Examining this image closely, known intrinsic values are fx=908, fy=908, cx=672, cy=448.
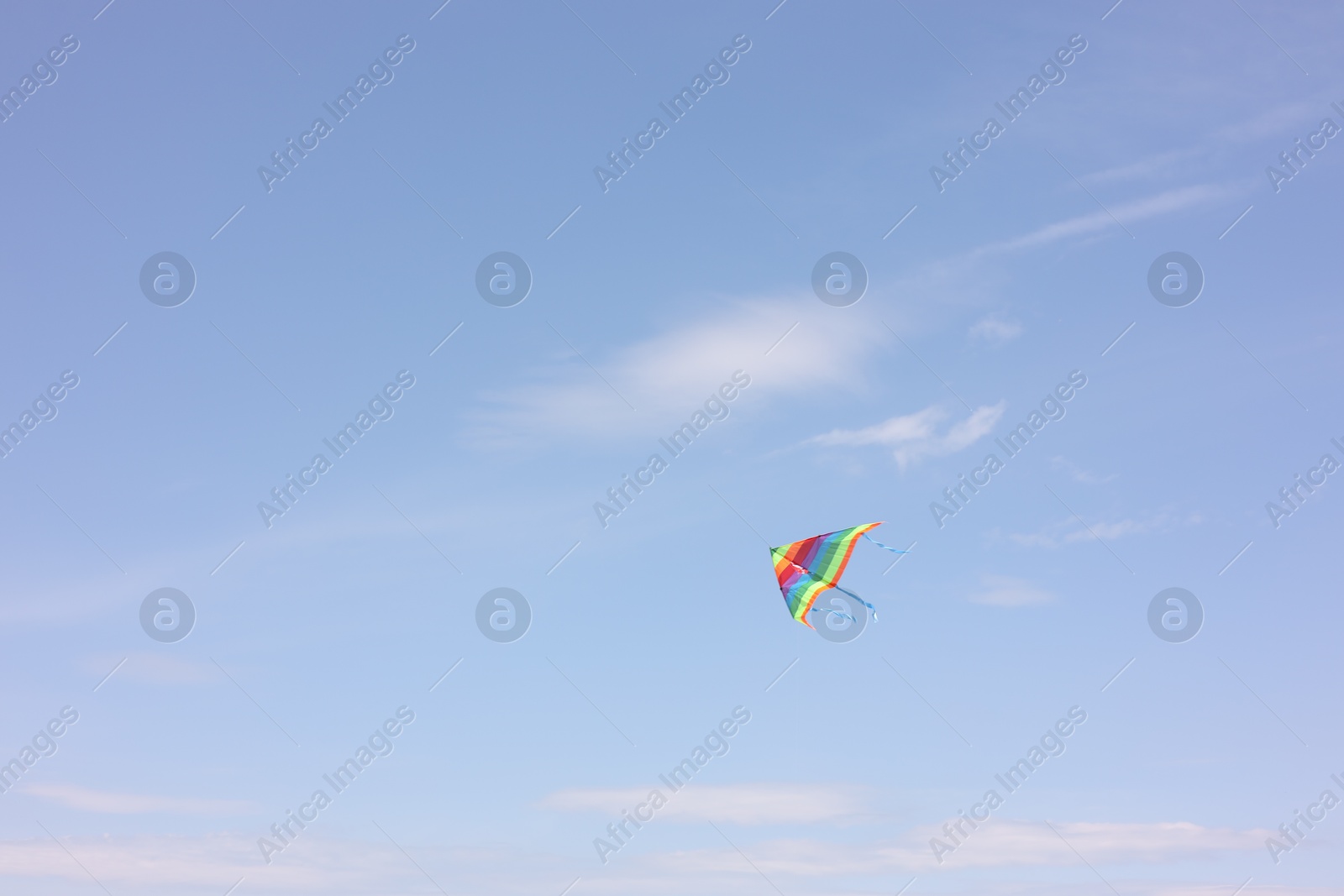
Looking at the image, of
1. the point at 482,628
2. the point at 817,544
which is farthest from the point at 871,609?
the point at 482,628

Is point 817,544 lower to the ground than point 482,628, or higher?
higher

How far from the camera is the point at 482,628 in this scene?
4419 cm

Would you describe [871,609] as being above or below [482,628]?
above

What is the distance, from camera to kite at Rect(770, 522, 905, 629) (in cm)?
4450

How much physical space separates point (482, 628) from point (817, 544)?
666 inches

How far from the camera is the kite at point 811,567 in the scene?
1752 inches

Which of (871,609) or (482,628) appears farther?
(482,628)

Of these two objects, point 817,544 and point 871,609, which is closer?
point 871,609

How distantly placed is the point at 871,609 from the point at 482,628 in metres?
18.6

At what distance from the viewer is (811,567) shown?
148ft

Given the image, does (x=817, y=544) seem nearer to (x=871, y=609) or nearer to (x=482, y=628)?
(x=871, y=609)

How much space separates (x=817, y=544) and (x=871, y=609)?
226 inches

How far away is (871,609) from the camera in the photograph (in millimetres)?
39875
